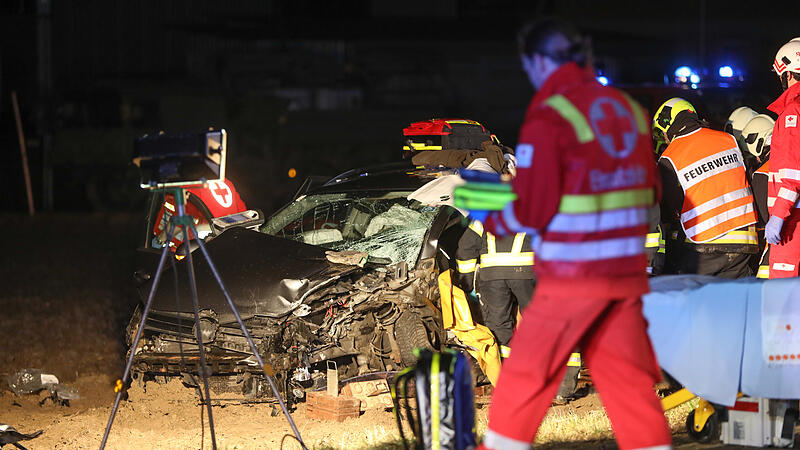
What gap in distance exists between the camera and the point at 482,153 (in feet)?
23.5

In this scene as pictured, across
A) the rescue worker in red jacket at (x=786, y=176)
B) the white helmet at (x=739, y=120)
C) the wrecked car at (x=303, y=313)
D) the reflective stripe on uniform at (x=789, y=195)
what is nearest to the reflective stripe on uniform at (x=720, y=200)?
the rescue worker in red jacket at (x=786, y=176)

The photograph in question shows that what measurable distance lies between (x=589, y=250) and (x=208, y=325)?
3.68 metres

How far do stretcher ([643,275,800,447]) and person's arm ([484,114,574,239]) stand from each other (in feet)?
6.16

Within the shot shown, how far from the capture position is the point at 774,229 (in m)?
6.13

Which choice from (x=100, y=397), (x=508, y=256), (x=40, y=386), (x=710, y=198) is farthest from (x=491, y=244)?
(x=40, y=386)

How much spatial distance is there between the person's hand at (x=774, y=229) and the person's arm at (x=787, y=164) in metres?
0.03

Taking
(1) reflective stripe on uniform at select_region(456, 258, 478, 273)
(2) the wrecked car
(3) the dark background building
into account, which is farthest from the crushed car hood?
(3) the dark background building

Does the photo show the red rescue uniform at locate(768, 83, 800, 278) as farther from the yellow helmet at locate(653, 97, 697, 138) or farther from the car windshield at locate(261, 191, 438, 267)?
the car windshield at locate(261, 191, 438, 267)

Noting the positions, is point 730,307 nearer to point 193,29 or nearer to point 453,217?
point 453,217

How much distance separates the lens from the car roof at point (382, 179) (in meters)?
7.70

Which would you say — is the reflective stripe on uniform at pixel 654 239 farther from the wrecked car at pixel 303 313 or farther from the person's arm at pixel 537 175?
the person's arm at pixel 537 175

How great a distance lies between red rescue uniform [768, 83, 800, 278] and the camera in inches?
240

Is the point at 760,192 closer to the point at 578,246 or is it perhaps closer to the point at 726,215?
the point at 726,215

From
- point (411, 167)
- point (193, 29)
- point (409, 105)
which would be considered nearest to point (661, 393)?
point (411, 167)
